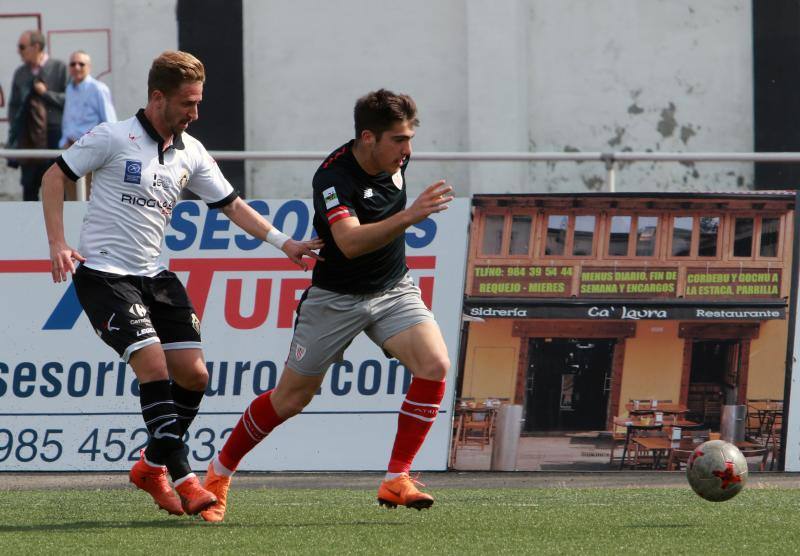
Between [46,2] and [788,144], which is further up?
[46,2]

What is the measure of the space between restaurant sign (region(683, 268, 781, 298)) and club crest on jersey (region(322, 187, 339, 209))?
3.65 metres

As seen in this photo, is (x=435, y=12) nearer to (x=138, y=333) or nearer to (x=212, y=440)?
(x=212, y=440)

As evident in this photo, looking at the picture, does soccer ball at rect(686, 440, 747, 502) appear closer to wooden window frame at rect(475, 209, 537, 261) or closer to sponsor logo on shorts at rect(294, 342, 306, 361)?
sponsor logo on shorts at rect(294, 342, 306, 361)

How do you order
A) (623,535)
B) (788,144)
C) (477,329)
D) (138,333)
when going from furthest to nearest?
(788,144), (477,329), (138,333), (623,535)

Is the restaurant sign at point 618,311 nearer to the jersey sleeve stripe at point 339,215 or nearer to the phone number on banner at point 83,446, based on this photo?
→ the phone number on banner at point 83,446

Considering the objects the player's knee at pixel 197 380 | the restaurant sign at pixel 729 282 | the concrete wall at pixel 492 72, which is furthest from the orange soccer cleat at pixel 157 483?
the concrete wall at pixel 492 72

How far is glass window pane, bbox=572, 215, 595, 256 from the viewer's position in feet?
29.2

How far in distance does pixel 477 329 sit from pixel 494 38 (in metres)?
7.38

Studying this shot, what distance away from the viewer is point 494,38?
15.6 meters

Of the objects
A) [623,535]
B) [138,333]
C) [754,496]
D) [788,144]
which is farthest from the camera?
[788,144]

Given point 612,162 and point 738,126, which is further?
point 738,126

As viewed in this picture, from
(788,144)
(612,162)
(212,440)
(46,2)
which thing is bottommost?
(212,440)

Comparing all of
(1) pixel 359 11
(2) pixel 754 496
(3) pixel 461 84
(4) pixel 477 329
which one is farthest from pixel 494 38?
(2) pixel 754 496

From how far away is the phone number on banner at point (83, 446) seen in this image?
8.95 meters
